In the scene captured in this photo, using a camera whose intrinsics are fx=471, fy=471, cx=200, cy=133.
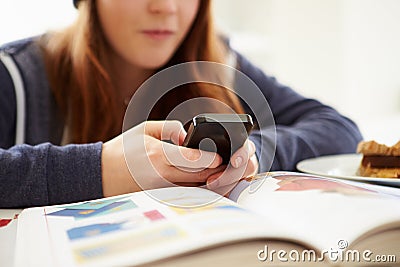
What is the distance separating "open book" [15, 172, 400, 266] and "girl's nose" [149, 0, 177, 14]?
456mm

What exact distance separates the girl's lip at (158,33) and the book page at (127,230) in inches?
18.3

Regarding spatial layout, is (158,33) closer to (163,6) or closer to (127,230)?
(163,6)

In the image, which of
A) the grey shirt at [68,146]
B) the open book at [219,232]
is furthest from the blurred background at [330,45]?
the open book at [219,232]

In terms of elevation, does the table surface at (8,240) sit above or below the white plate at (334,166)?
above

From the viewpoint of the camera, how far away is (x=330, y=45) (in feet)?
6.94

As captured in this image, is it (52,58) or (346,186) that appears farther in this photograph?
(52,58)

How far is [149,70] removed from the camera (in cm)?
91


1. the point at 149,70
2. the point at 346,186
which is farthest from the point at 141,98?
the point at 346,186

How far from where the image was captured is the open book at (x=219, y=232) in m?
0.26

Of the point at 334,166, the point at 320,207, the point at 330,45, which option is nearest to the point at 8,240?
the point at 320,207

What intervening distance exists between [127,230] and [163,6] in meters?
0.55

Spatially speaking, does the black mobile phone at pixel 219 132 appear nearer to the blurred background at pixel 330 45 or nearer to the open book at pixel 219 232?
the open book at pixel 219 232

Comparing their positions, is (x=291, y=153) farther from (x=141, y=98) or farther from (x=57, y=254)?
(x=57, y=254)

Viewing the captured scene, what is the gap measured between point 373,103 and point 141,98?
152 cm
